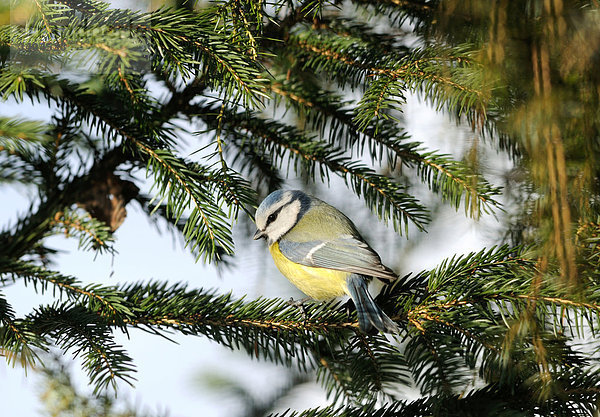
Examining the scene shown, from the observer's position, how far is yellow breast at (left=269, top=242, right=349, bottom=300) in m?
0.84

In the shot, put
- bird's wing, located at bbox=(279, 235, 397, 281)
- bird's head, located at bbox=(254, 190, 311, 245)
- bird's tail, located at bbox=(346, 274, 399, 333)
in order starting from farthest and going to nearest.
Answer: bird's head, located at bbox=(254, 190, 311, 245), bird's wing, located at bbox=(279, 235, 397, 281), bird's tail, located at bbox=(346, 274, 399, 333)

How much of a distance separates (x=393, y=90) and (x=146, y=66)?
340 mm

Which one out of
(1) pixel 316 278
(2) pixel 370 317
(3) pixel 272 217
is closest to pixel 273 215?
(3) pixel 272 217

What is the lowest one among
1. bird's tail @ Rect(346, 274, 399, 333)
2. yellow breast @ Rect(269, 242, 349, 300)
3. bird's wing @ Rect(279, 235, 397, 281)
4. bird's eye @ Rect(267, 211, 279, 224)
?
bird's tail @ Rect(346, 274, 399, 333)

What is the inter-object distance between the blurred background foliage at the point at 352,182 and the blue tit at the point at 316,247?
2.9 inches

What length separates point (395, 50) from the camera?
2.89ft

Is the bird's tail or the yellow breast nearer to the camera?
the bird's tail

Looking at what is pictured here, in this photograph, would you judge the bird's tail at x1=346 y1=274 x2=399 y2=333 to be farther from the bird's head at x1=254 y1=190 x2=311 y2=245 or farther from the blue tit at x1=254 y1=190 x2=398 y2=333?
the bird's head at x1=254 y1=190 x2=311 y2=245

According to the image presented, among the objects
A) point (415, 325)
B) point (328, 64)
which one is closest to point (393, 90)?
point (328, 64)

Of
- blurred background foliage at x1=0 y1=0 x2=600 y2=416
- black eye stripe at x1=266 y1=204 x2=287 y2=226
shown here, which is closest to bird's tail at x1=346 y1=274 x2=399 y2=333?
blurred background foliage at x1=0 y1=0 x2=600 y2=416

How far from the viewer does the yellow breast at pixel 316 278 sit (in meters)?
0.84

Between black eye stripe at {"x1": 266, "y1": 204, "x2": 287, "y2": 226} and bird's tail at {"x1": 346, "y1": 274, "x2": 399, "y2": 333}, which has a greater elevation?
black eye stripe at {"x1": 266, "y1": 204, "x2": 287, "y2": 226}

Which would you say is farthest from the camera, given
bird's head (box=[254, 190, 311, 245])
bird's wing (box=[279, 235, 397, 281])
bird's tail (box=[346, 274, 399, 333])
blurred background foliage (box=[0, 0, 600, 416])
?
bird's head (box=[254, 190, 311, 245])

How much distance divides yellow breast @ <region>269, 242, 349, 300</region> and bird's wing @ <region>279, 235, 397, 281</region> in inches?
0.5
